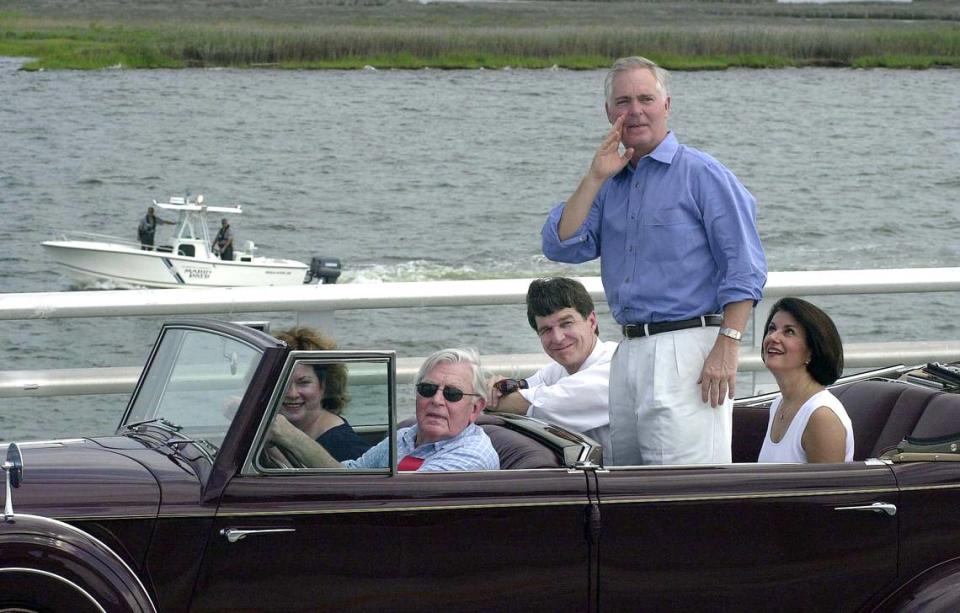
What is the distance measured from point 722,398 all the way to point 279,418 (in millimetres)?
1281

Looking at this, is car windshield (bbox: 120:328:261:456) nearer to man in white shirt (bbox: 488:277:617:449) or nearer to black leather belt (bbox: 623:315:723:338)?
man in white shirt (bbox: 488:277:617:449)

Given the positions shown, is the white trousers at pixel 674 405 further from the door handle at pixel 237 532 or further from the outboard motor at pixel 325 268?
the outboard motor at pixel 325 268

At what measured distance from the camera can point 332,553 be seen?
10.3ft

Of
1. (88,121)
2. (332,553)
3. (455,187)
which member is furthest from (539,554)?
(88,121)

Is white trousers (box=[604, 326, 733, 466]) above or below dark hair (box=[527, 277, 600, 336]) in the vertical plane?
below

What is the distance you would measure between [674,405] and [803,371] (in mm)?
370

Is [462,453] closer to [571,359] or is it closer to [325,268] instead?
[571,359]

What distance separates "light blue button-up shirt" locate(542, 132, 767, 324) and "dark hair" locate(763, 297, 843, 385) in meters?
0.15

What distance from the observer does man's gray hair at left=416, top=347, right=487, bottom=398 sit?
11.8 feet

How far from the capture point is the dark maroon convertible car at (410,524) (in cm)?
304

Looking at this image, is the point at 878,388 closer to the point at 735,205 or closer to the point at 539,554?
the point at 735,205

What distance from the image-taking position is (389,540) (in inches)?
124

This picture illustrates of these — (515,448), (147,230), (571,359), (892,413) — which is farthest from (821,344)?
(147,230)

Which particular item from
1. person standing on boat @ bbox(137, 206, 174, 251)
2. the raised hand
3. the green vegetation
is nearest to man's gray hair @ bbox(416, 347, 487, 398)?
the raised hand
